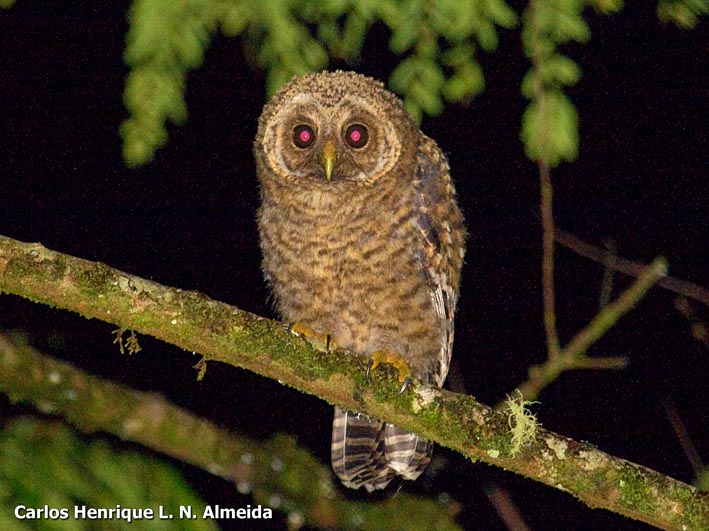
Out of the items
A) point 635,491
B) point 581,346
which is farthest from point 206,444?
point 635,491

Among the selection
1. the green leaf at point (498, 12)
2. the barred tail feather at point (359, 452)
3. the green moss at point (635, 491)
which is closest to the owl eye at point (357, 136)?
the green leaf at point (498, 12)

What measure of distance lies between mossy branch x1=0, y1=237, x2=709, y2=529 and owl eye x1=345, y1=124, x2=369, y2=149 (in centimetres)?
107

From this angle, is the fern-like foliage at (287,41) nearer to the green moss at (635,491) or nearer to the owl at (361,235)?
the owl at (361,235)

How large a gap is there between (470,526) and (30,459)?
370 cm

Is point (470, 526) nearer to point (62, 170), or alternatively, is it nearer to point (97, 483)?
point (62, 170)

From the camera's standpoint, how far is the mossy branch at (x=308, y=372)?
2.43 metres

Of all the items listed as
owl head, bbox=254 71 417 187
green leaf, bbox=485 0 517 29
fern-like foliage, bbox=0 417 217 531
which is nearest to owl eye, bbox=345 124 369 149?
owl head, bbox=254 71 417 187

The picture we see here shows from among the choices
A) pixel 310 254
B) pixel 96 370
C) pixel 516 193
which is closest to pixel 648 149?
pixel 516 193

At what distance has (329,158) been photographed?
335cm

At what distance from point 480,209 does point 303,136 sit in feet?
6.60

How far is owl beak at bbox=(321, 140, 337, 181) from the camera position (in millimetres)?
3307

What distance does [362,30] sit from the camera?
2947mm

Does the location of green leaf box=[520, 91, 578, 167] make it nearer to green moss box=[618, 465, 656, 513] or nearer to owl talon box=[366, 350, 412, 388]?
owl talon box=[366, 350, 412, 388]

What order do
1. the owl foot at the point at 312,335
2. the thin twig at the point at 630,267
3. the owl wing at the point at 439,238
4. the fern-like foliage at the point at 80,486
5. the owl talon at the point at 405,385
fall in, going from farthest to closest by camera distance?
the thin twig at the point at 630,267 → the owl wing at the point at 439,238 → the owl foot at the point at 312,335 → the owl talon at the point at 405,385 → the fern-like foliage at the point at 80,486
